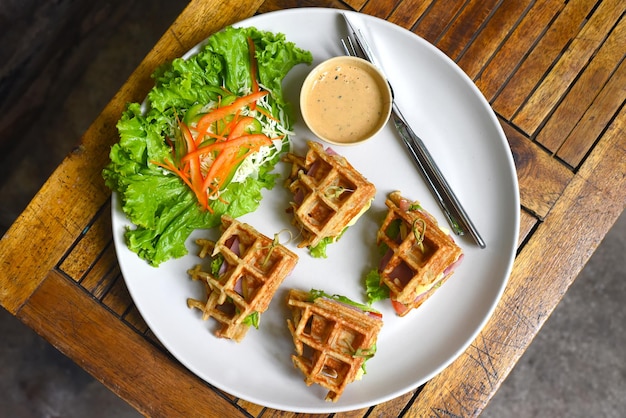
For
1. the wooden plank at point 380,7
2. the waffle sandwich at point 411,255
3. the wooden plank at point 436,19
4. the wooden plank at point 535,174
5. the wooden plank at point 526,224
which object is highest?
the wooden plank at point 436,19

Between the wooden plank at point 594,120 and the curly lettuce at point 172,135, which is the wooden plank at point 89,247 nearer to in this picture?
the curly lettuce at point 172,135

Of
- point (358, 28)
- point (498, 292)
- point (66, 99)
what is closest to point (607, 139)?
point (498, 292)

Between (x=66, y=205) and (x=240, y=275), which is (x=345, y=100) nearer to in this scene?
(x=240, y=275)

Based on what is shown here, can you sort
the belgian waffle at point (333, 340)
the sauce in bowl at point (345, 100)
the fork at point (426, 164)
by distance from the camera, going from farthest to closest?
the fork at point (426, 164) < the sauce in bowl at point (345, 100) < the belgian waffle at point (333, 340)

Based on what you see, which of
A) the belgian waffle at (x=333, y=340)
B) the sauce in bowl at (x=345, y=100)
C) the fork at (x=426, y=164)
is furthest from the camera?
the fork at (x=426, y=164)

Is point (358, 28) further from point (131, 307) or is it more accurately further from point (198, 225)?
point (131, 307)

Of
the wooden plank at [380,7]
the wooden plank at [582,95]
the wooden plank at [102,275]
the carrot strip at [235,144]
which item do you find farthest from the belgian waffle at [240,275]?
the wooden plank at [582,95]
